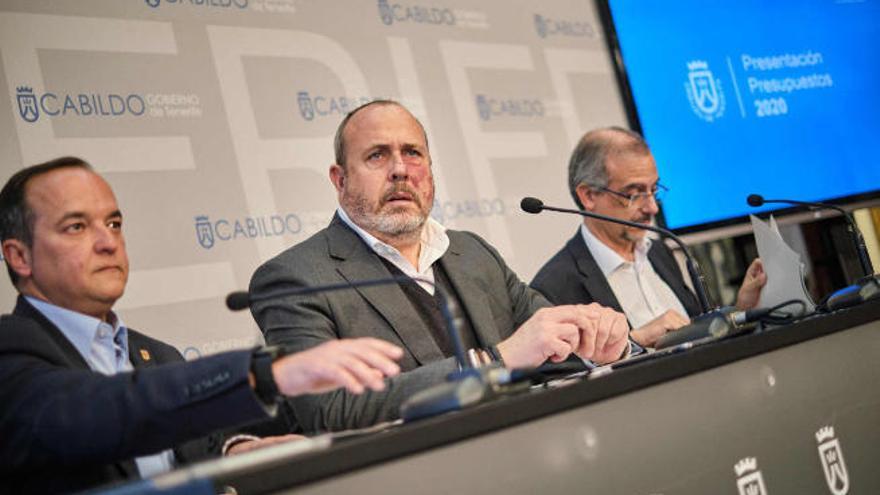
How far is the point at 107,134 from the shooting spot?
3457mm

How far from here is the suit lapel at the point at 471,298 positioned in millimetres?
3068

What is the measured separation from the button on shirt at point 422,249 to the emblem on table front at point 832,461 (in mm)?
1073

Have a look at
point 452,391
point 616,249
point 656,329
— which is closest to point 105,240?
point 452,391

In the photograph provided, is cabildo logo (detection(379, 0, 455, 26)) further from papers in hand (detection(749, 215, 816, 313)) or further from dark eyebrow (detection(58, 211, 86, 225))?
dark eyebrow (detection(58, 211, 86, 225))

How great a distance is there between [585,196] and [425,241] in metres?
1.12

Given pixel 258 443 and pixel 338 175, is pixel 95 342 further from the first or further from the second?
pixel 338 175

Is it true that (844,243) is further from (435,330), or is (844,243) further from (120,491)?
(120,491)

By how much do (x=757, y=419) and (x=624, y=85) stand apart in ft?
9.76

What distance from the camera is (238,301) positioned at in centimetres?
201

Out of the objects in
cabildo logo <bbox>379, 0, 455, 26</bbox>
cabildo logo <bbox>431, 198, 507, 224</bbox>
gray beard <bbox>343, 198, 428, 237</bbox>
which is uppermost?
cabildo logo <bbox>379, 0, 455, 26</bbox>

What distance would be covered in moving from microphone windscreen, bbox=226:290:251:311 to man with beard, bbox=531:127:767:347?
1.91 meters

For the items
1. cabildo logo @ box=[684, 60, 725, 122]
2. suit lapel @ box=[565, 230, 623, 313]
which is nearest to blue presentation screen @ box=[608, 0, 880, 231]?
cabildo logo @ box=[684, 60, 725, 122]

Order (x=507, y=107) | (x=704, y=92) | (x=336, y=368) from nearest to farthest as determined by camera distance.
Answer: (x=336, y=368) < (x=507, y=107) < (x=704, y=92)

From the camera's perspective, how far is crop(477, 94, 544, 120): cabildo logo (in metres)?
4.56
